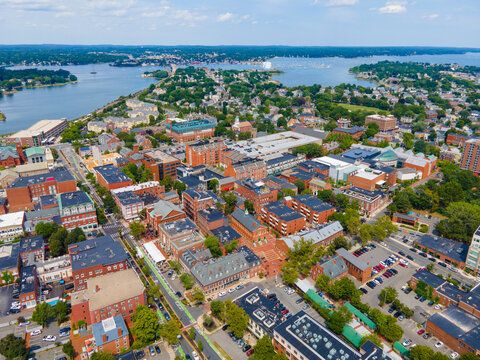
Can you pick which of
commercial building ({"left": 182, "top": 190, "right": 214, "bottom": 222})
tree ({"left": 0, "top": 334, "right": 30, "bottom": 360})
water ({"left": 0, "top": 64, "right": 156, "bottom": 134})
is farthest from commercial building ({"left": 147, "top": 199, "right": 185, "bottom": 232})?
water ({"left": 0, "top": 64, "right": 156, "bottom": 134})

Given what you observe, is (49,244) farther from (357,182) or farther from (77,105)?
(77,105)

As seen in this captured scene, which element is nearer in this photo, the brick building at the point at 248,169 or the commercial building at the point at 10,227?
the commercial building at the point at 10,227

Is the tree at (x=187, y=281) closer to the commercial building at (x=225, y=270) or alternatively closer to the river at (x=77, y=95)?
the commercial building at (x=225, y=270)

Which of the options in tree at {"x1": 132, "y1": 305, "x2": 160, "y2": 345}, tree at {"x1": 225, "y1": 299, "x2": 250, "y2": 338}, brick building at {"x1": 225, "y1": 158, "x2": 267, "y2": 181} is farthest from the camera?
brick building at {"x1": 225, "y1": 158, "x2": 267, "y2": 181}

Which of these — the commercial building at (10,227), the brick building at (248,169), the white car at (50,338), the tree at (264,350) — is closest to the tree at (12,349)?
the white car at (50,338)

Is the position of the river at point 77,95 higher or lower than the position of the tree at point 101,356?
higher

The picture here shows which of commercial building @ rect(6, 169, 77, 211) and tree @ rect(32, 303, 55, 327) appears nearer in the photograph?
tree @ rect(32, 303, 55, 327)

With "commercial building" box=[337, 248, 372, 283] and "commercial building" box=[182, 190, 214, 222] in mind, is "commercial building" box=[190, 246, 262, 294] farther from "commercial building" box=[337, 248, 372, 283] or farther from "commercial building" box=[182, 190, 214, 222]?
"commercial building" box=[182, 190, 214, 222]

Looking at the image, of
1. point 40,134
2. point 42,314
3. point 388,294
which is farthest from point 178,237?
point 40,134
